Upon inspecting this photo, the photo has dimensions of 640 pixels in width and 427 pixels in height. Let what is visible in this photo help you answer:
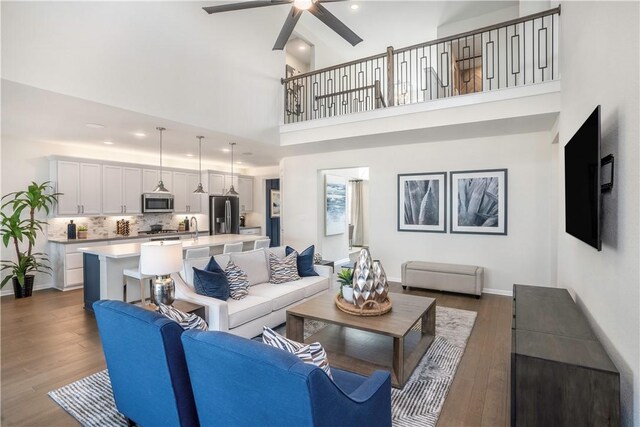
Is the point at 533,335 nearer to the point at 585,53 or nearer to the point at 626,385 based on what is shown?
the point at 626,385

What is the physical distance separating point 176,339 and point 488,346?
3.01 m

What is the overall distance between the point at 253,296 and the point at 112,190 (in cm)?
477

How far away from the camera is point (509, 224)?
A: 206 inches

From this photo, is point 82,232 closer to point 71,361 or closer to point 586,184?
point 71,361

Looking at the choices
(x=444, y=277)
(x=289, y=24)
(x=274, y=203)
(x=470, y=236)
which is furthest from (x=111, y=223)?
(x=470, y=236)

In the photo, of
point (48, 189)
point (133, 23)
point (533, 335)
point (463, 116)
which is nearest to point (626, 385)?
point (533, 335)

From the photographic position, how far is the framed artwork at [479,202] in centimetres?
526

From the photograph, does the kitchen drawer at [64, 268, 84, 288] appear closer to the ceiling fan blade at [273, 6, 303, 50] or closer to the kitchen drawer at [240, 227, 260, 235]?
the kitchen drawer at [240, 227, 260, 235]

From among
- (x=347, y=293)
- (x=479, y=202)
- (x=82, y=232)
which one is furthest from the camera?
(x=82, y=232)

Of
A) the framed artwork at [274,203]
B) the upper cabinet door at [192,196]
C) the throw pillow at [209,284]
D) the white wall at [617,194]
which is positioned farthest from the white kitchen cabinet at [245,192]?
the white wall at [617,194]

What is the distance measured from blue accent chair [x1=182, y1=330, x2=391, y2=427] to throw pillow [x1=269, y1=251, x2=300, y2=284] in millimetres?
2620

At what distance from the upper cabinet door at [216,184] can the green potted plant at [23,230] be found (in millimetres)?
3172

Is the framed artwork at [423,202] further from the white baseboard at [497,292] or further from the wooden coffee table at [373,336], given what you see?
the wooden coffee table at [373,336]

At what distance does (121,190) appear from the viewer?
6.71 meters
